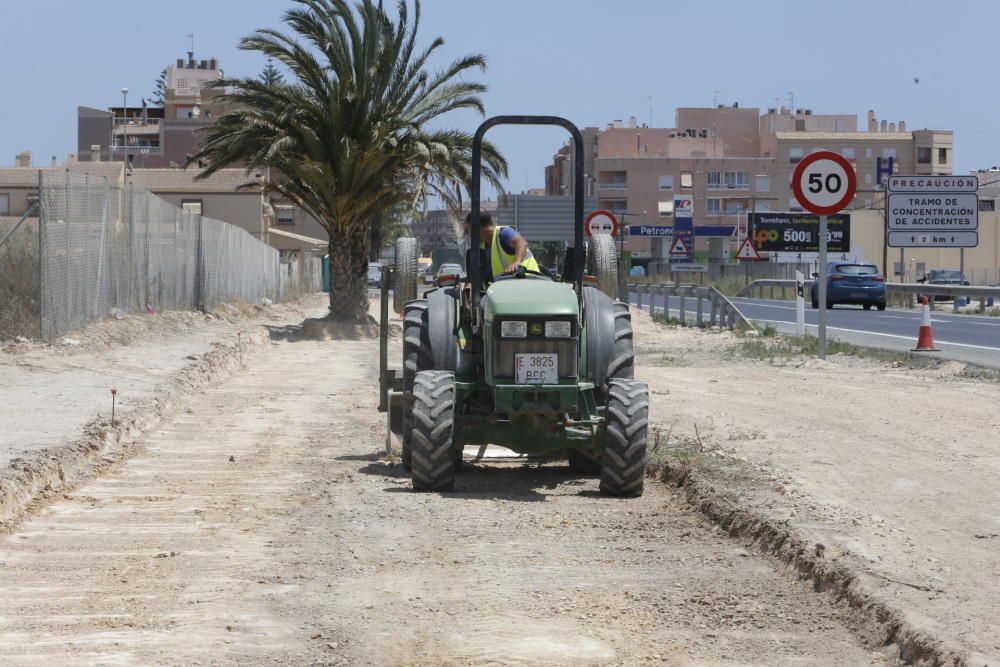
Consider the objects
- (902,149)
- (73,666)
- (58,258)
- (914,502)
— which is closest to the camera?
(73,666)

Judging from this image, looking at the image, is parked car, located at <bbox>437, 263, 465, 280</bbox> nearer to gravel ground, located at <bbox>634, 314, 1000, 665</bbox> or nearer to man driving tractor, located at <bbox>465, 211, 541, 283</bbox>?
man driving tractor, located at <bbox>465, 211, 541, 283</bbox>

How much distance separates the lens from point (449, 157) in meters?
29.9

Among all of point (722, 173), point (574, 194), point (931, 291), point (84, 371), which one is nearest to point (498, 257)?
point (574, 194)

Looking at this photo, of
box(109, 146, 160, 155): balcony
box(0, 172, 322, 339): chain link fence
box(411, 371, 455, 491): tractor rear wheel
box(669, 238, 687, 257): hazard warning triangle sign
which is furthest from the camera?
box(109, 146, 160, 155): balcony

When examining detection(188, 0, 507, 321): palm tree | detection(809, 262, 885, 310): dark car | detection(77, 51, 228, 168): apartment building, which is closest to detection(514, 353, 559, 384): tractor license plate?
detection(188, 0, 507, 321): palm tree

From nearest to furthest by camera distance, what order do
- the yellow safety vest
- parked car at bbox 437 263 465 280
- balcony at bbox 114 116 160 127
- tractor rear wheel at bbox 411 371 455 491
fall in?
tractor rear wheel at bbox 411 371 455 491
the yellow safety vest
parked car at bbox 437 263 465 280
balcony at bbox 114 116 160 127

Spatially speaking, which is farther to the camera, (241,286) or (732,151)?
(732,151)

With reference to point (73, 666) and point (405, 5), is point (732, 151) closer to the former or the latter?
point (405, 5)

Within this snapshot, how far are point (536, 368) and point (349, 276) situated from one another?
23.5 metres

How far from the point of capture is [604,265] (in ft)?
35.1

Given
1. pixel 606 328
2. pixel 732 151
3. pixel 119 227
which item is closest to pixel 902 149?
pixel 732 151

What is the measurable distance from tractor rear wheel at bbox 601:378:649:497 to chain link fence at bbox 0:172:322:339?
10.9 m

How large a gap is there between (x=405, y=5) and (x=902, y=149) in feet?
331

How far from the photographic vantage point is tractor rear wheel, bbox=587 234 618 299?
10.6 metres
